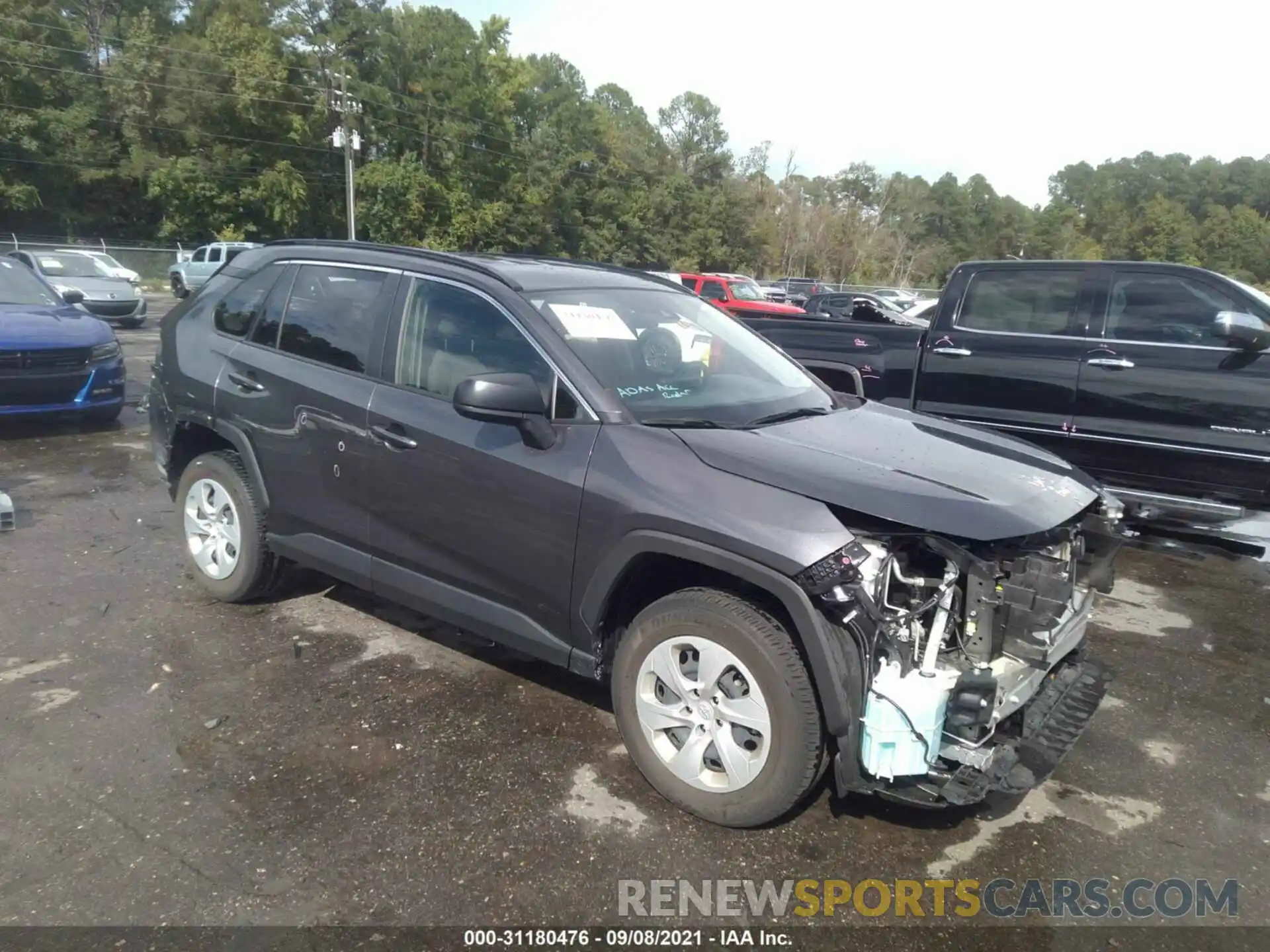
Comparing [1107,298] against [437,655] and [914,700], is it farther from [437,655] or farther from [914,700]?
[437,655]

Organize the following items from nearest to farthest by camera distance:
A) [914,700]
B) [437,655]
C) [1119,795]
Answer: [914,700], [1119,795], [437,655]

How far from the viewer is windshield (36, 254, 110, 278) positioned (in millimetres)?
18016

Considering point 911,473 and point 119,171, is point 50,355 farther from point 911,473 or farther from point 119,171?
point 119,171

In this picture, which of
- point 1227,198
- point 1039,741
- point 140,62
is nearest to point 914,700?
point 1039,741

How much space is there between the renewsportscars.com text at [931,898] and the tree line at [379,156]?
149ft

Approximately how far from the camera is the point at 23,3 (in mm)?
42938

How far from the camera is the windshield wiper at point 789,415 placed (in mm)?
3541

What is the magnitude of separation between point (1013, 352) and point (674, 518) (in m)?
4.32

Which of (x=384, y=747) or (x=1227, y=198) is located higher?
(x=1227, y=198)

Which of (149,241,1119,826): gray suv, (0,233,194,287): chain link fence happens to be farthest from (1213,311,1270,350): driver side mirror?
(0,233,194,287): chain link fence

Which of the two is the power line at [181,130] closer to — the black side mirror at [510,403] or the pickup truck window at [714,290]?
the pickup truck window at [714,290]

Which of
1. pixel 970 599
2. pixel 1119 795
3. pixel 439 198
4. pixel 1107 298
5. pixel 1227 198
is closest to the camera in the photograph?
pixel 970 599

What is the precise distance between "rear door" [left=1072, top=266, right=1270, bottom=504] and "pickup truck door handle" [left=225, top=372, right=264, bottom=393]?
16.6 ft

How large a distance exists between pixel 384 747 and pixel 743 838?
1.42 m
